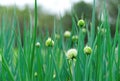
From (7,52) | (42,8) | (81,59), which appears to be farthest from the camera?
(42,8)

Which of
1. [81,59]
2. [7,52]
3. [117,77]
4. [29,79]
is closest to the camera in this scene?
[29,79]

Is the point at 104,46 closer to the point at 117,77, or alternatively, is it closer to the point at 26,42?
the point at 117,77

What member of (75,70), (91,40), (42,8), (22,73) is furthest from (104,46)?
(42,8)

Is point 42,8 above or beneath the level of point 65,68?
beneath

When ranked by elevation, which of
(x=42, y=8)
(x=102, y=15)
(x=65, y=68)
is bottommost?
(x=42, y=8)

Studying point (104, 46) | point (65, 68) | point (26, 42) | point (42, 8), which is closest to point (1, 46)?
point (26, 42)

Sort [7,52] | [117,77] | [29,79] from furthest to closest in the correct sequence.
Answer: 1. [7,52]
2. [117,77]
3. [29,79]

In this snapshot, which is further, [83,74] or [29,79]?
[83,74]

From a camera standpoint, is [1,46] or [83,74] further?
[1,46]

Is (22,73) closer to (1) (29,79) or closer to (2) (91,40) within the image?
(1) (29,79)
